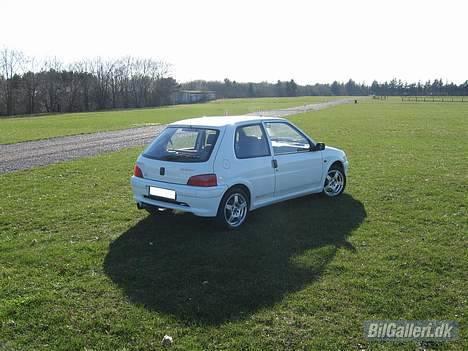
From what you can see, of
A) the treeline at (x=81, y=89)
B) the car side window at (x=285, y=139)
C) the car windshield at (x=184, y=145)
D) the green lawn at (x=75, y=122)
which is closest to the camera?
the car windshield at (x=184, y=145)

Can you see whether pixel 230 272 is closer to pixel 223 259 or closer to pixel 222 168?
pixel 223 259

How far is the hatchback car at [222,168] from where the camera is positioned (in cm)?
600

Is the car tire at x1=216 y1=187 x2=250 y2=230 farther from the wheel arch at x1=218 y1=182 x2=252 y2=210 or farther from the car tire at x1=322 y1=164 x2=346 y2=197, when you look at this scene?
the car tire at x1=322 y1=164 x2=346 y2=197

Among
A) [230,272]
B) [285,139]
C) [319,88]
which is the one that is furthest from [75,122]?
[319,88]

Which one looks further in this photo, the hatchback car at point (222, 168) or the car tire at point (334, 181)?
the car tire at point (334, 181)

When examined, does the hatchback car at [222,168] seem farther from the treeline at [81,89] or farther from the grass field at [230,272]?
the treeline at [81,89]

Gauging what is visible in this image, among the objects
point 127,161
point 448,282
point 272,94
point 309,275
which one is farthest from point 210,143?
point 272,94

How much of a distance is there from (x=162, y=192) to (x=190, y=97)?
407 feet

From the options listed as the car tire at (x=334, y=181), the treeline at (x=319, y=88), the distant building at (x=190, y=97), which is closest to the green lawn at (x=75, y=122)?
the car tire at (x=334, y=181)

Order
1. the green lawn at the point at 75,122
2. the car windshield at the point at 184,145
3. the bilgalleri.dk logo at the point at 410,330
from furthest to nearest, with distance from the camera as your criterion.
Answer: the green lawn at the point at 75,122
the car windshield at the point at 184,145
the bilgalleri.dk logo at the point at 410,330

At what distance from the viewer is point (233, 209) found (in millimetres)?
6402

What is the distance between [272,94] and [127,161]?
5736 inches

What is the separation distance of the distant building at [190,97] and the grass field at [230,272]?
4393 inches

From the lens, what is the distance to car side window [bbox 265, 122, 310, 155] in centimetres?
718
